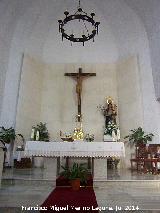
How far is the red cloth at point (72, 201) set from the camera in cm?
292

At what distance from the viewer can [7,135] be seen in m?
9.21

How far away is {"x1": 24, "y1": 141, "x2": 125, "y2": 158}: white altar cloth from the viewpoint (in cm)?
604

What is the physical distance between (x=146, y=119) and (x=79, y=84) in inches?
139

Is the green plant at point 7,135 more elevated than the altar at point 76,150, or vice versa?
the green plant at point 7,135

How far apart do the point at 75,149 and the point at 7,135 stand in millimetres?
4187

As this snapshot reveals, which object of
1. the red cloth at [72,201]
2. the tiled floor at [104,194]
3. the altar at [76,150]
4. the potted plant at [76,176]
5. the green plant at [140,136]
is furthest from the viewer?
the green plant at [140,136]

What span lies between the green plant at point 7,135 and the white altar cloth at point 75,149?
3.33 m

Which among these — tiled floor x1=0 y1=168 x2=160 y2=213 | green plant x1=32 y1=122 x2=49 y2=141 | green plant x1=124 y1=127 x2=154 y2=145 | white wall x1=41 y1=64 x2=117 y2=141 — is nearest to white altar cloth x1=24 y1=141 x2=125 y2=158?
tiled floor x1=0 y1=168 x2=160 y2=213

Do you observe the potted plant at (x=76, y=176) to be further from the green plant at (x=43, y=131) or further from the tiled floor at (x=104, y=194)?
the green plant at (x=43, y=131)

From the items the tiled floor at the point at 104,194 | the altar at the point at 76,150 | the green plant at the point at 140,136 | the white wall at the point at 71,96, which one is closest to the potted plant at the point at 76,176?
the tiled floor at the point at 104,194

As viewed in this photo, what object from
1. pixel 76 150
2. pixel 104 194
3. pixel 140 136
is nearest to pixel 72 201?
pixel 104 194

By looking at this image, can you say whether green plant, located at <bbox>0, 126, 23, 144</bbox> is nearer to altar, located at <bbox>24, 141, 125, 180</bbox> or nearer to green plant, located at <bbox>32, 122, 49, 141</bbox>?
green plant, located at <bbox>32, 122, 49, 141</bbox>

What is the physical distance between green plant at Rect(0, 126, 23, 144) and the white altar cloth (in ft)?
10.9

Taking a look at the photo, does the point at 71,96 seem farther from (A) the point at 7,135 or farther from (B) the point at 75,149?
(B) the point at 75,149
